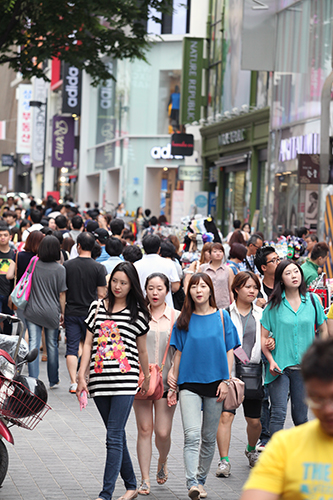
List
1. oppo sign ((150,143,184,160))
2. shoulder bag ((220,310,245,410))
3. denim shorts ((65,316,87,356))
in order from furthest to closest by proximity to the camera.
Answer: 1. oppo sign ((150,143,184,160))
2. denim shorts ((65,316,87,356))
3. shoulder bag ((220,310,245,410))

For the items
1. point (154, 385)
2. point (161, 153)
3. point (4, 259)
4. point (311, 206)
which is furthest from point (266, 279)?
point (161, 153)

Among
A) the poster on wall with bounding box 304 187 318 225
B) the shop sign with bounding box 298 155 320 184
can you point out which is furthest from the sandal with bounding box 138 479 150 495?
the poster on wall with bounding box 304 187 318 225

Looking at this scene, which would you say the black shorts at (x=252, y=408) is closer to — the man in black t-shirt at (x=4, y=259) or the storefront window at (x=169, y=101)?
the man in black t-shirt at (x=4, y=259)

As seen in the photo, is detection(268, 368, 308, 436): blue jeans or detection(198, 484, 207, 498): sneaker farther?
detection(268, 368, 308, 436): blue jeans

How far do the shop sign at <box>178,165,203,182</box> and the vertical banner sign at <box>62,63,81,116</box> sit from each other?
20229 millimetres

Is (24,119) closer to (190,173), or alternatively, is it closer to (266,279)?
(190,173)

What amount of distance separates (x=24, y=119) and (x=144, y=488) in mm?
65353

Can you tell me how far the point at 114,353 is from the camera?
5586 mm

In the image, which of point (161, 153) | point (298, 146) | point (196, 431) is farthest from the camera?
point (161, 153)

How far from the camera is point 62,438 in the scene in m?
7.59

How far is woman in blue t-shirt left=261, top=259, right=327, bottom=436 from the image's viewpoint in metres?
6.34

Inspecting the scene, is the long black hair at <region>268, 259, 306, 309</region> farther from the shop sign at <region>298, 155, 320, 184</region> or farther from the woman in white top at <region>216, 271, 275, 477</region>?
the shop sign at <region>298, 155, 320, 184</region>

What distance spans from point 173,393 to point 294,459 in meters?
3.70

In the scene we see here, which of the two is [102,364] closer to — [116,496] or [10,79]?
[116,496]
